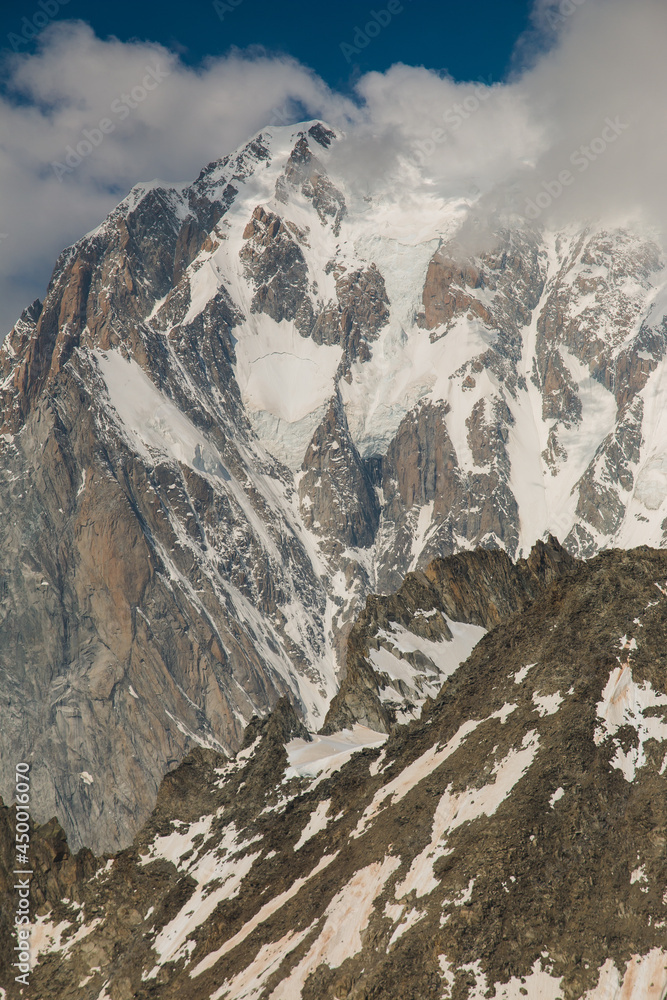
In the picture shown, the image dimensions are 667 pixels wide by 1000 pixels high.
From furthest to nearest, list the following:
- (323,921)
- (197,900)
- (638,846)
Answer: (197,900) < (323,921) < (638,846)

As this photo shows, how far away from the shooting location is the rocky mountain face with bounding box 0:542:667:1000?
45.4 m

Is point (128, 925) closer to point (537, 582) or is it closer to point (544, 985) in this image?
point (544, 985)

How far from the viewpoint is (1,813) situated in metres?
80.9

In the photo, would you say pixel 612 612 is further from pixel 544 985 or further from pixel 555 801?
pixel 544 985

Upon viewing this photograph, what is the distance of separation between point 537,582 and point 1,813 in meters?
80.2

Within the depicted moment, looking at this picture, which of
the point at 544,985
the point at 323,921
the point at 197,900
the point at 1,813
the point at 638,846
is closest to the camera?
the point at 544,985

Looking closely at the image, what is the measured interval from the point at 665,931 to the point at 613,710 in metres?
13.4

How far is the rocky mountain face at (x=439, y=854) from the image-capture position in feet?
149

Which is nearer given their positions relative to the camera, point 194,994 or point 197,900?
point 194,994

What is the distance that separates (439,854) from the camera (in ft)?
169

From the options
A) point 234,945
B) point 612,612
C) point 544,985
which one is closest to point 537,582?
point 612,612

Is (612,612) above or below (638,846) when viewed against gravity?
above

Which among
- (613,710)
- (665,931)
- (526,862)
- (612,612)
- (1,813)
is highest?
(1,813)

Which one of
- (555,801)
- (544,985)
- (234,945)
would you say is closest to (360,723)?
(234,945)
